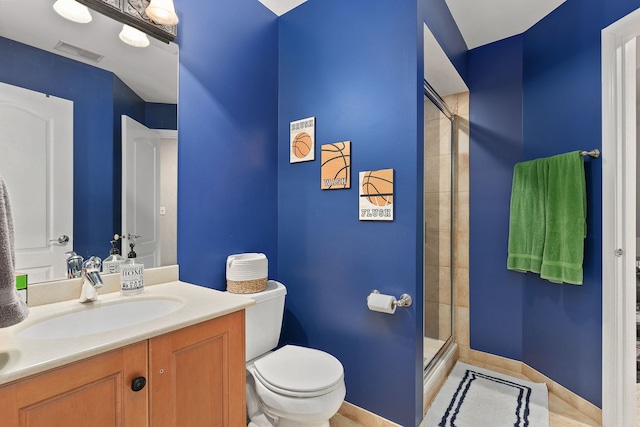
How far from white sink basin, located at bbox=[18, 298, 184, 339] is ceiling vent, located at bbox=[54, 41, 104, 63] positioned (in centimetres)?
103

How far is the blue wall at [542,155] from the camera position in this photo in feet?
5.86

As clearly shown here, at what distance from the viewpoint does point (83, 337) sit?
0.89 m

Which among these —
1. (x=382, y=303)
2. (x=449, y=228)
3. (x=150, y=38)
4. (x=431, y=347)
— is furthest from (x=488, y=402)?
(x=150, y=38)

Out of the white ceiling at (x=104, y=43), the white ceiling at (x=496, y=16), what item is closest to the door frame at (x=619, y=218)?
the white ceiling at (x=496, y=16)

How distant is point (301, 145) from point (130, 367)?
1.46 metres

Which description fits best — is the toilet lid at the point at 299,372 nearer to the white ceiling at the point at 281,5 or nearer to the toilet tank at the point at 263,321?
the toilet tank at the point at 263,321

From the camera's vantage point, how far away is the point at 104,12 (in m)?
1.35

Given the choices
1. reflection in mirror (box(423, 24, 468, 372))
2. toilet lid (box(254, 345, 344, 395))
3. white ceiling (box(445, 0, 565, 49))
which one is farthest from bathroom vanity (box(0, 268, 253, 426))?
white ceiling (box(445, 0, 565, 49))

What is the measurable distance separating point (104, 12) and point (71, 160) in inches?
26.0

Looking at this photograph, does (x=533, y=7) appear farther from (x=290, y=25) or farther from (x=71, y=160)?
(x=71, y=160)

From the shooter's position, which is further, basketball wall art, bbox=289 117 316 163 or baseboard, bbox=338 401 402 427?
basketball wall art, bbox=289 117 316 163

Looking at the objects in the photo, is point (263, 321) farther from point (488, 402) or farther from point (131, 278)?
point (488, 402)

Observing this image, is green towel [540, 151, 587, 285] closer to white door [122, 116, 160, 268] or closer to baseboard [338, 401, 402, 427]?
baseboard [338, 401, 402, 427]

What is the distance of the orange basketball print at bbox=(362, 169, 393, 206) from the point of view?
5.40ft
